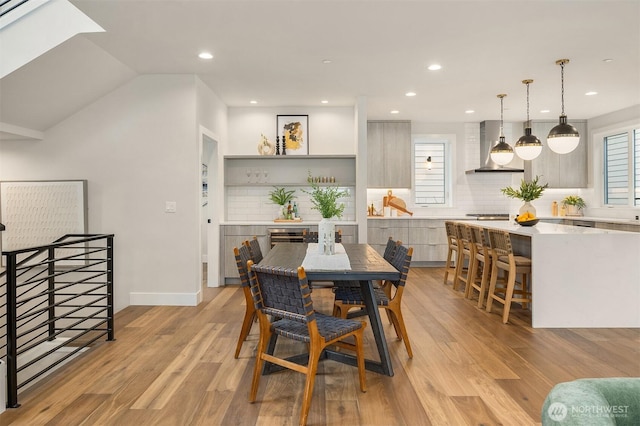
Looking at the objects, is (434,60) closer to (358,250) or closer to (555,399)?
(358,250)

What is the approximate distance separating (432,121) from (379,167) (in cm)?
143

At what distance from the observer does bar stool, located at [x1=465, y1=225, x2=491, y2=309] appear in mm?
4672

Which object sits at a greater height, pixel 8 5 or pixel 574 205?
pixel 8 5

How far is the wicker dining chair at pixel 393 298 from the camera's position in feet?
10.1

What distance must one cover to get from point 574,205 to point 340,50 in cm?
597

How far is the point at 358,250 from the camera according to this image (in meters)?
3.76

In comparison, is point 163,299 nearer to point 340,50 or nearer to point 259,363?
point 259,363

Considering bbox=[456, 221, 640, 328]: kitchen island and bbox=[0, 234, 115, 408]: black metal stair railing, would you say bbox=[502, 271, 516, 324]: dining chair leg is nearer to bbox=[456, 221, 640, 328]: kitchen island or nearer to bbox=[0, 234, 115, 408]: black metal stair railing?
bbox=[456, 221, 640, 328]: kitchen island

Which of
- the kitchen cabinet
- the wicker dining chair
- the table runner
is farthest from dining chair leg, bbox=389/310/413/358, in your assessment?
the kitchen cabinet

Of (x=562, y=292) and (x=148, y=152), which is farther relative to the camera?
(x=148, y=152)

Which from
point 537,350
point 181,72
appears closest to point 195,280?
point 181,72

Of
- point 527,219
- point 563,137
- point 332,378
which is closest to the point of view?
point 332,378

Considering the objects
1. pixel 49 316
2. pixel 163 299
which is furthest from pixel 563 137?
pixel 49 316

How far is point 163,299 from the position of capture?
16.1ft
